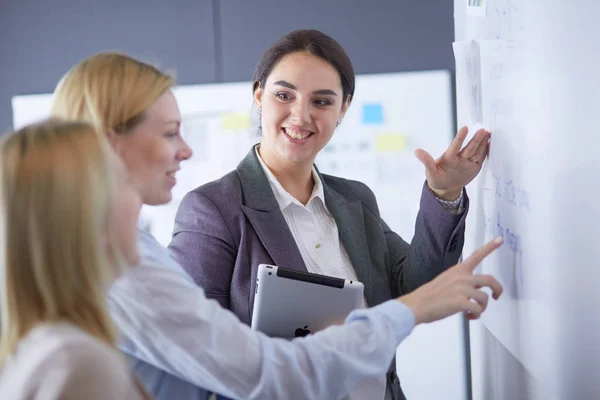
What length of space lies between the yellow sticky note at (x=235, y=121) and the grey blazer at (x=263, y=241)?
1895 millimetres

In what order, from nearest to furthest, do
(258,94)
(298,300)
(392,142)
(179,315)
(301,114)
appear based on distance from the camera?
(179,315) < (298,300) < (301,114) < (258,94) < (392,142)

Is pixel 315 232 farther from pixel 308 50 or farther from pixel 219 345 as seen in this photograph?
pixel 219 345

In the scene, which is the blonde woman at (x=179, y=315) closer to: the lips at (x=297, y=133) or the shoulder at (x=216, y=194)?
the shoulder at (x=216, y=194)

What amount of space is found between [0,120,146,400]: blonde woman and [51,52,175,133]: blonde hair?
0.28 m

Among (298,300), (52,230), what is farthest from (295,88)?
(52,230)

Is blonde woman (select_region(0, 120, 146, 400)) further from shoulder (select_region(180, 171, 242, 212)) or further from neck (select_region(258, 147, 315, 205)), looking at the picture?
neck (select_region(258, 147, 315, 205))

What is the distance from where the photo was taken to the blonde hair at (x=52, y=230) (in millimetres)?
796

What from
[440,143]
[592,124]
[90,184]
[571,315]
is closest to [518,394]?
[571,315]

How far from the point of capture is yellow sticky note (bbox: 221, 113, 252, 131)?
3.72 meters

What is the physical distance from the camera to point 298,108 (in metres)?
1.79

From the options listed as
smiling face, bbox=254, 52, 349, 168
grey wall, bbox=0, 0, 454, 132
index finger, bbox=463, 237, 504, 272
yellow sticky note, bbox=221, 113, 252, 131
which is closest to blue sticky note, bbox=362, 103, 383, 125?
grey wall, bbox=0, 0, 454, 132

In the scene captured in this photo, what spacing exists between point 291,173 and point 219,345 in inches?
31.7

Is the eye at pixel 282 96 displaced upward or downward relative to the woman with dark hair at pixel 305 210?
upward

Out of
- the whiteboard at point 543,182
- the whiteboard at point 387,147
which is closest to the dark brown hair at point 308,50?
the whiteboard at point 543,182
